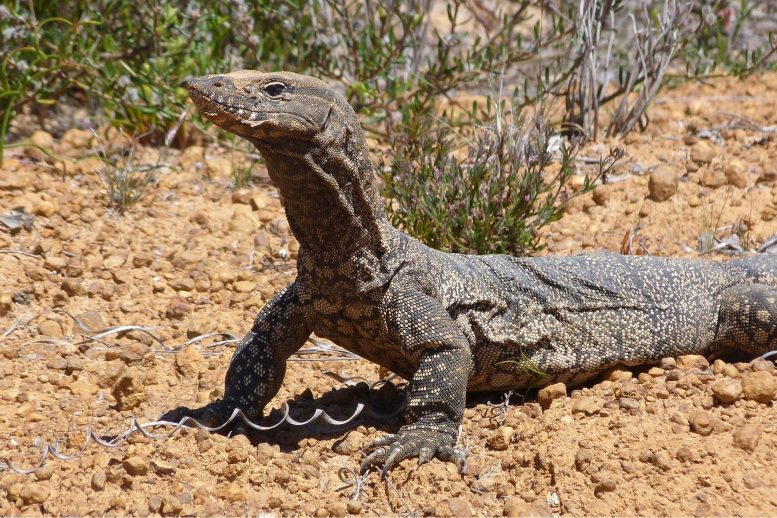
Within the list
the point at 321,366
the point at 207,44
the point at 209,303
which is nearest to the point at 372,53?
the point at 207,44

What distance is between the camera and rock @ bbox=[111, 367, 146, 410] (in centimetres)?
575

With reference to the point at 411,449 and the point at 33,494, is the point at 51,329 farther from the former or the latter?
the point at 411,449

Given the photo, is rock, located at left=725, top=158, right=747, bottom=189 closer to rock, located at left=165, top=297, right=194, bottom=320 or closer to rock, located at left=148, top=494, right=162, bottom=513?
rock, located at left=165, top=297, right=194, bottom=320

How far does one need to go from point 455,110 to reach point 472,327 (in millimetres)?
5623

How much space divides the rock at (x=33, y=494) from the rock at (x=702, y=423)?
3.26 meters

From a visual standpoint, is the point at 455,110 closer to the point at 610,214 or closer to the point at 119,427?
the point at 610,214

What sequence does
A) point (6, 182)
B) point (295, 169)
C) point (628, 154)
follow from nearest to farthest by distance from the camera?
point (295, 169), point (6, 182), point (628, 154)

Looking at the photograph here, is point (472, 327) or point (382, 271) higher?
point (382, 271)

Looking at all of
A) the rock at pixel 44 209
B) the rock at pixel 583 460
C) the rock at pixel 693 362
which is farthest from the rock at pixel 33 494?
the rock at pixel 44 209

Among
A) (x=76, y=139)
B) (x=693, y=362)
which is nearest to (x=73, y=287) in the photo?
(x=76, y=139)

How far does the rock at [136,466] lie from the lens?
16.1ft

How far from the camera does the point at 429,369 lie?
5227 mm

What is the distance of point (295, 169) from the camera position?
491cm

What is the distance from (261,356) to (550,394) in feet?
5.61
